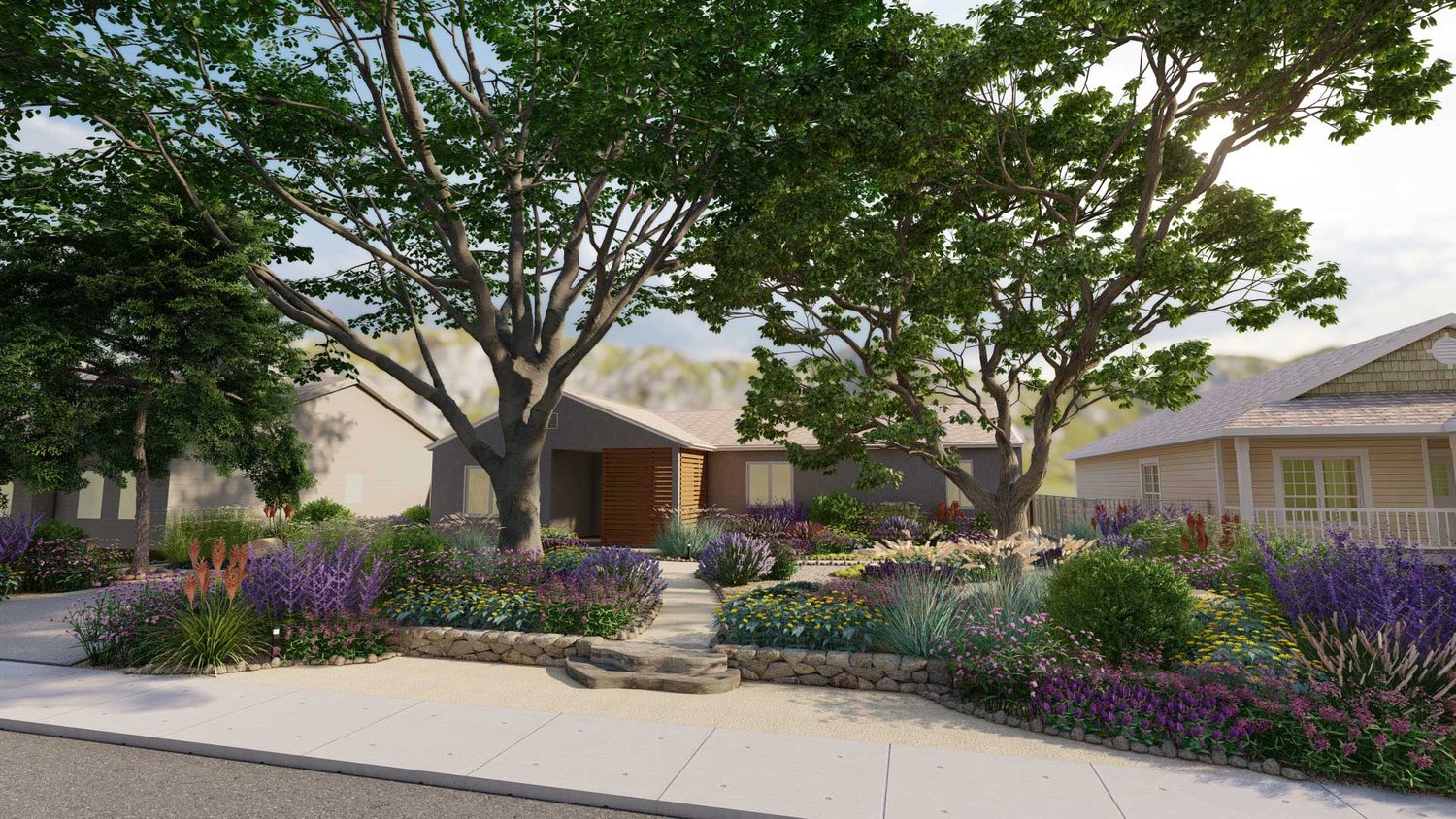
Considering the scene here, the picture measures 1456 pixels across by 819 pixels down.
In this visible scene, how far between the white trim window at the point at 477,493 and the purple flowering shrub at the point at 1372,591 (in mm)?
19175

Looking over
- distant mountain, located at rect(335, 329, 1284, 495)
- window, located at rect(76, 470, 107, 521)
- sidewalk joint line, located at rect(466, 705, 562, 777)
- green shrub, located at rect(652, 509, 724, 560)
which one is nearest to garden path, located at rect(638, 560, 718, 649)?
sidewalk joint line, located at rect(466, 705, 562, 777)

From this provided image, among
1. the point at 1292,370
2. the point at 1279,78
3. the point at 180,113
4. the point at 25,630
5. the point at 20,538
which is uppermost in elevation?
the point at 180,113

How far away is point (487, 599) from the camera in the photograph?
8828 millimetres

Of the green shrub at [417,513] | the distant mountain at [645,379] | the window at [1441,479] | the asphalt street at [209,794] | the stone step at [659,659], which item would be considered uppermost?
the distant mountain at [645,379]

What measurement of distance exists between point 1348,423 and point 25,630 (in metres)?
22.3

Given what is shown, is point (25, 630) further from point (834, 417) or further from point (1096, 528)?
point (1096, 528)

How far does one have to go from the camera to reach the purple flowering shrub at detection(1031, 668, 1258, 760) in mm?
5457

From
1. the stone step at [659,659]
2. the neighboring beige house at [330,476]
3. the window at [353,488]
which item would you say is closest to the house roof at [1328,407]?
the stone step at [659,659]

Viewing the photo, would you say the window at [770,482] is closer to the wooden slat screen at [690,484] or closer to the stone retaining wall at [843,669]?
Answer: the wooden slat screen at [690,484]

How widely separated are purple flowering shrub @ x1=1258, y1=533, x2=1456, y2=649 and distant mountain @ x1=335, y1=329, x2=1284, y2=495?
11831 cm

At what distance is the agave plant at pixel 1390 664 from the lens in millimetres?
5371

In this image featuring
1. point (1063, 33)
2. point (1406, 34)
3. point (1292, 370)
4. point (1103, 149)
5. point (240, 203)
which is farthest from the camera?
point (1292, 370)

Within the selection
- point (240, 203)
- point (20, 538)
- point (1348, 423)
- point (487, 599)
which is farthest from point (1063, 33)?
point (20, 538)

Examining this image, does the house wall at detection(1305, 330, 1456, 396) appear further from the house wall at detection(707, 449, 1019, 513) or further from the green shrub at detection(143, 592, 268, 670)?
the green shrub at detection(143, 592, 268, 670)
